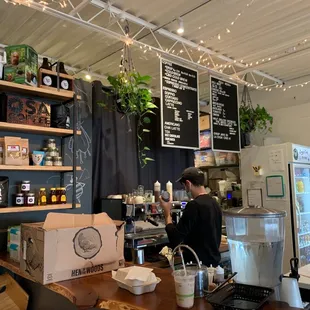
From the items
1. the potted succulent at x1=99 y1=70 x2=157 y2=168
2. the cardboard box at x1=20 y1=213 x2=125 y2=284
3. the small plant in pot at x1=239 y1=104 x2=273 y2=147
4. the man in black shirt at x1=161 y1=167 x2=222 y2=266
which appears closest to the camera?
the cardboard box at x1=20 y1=213 x2=125 y2=284

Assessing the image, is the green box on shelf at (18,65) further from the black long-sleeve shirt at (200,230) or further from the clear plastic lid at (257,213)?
the clear plastic lid at (257,213)

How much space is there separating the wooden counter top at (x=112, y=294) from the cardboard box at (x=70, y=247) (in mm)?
65

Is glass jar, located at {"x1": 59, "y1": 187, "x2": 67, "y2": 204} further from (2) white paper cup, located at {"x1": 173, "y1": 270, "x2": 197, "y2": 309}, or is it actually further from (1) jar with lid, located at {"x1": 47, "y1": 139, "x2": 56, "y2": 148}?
(2) white paper cup, located at {"x1": 173, "y1": 270, "x2": 197, "y2": 309}

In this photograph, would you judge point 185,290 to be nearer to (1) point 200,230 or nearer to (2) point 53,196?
(1) point 200,230

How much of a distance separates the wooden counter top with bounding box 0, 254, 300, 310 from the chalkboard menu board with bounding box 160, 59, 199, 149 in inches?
80.7

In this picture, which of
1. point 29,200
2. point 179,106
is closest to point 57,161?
point 29,200

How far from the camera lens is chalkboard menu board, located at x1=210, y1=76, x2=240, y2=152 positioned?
4.58 m

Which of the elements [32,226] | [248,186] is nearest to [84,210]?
[32,226]

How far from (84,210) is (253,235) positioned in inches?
79.8

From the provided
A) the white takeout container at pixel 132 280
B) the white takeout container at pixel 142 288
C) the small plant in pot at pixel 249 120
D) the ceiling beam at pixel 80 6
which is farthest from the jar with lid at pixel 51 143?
the small plant in pot at pixel 249 120

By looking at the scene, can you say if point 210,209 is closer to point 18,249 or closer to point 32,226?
point 32,226

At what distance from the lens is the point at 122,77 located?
3486mm

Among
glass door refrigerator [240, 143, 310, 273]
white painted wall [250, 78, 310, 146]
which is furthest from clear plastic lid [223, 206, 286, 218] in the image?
white painted wall [250, 78, 310, 146]

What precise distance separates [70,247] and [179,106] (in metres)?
2.51
